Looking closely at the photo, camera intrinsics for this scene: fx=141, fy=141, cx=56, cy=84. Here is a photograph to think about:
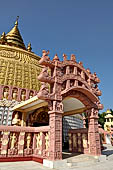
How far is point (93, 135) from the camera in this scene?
9250 millimetres

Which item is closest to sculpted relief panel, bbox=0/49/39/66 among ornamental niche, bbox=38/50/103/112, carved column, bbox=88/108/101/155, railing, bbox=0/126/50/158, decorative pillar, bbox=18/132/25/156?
ornamental niche, bbox=38/50/103/112

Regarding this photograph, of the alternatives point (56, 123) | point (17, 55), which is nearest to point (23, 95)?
point (17, 55)

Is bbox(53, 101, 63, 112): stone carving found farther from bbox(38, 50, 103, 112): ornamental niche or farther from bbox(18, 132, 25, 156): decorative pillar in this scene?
bbox(18, 132, 25, 156): decorative pillar

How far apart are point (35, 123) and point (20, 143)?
15.8 feet

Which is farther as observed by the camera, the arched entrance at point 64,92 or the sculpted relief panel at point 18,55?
the sculpted relief panel at point 18,55

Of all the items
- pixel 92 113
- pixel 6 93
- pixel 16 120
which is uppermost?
pixel 6 93

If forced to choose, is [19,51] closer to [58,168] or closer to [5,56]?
[5,56]

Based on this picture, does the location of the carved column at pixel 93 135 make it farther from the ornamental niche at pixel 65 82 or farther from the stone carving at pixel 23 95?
the stone carving at pixel 23 95

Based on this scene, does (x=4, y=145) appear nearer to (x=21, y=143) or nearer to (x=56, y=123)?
(x=21, y=143)

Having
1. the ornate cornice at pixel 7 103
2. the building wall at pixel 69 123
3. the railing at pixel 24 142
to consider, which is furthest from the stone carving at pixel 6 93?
the building wall at pixel 69 123

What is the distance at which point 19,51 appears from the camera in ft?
66.9

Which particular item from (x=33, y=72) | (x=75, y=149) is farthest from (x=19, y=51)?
(x=75, y=149)

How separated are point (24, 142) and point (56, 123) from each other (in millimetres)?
2644

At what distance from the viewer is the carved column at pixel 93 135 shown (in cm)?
900
